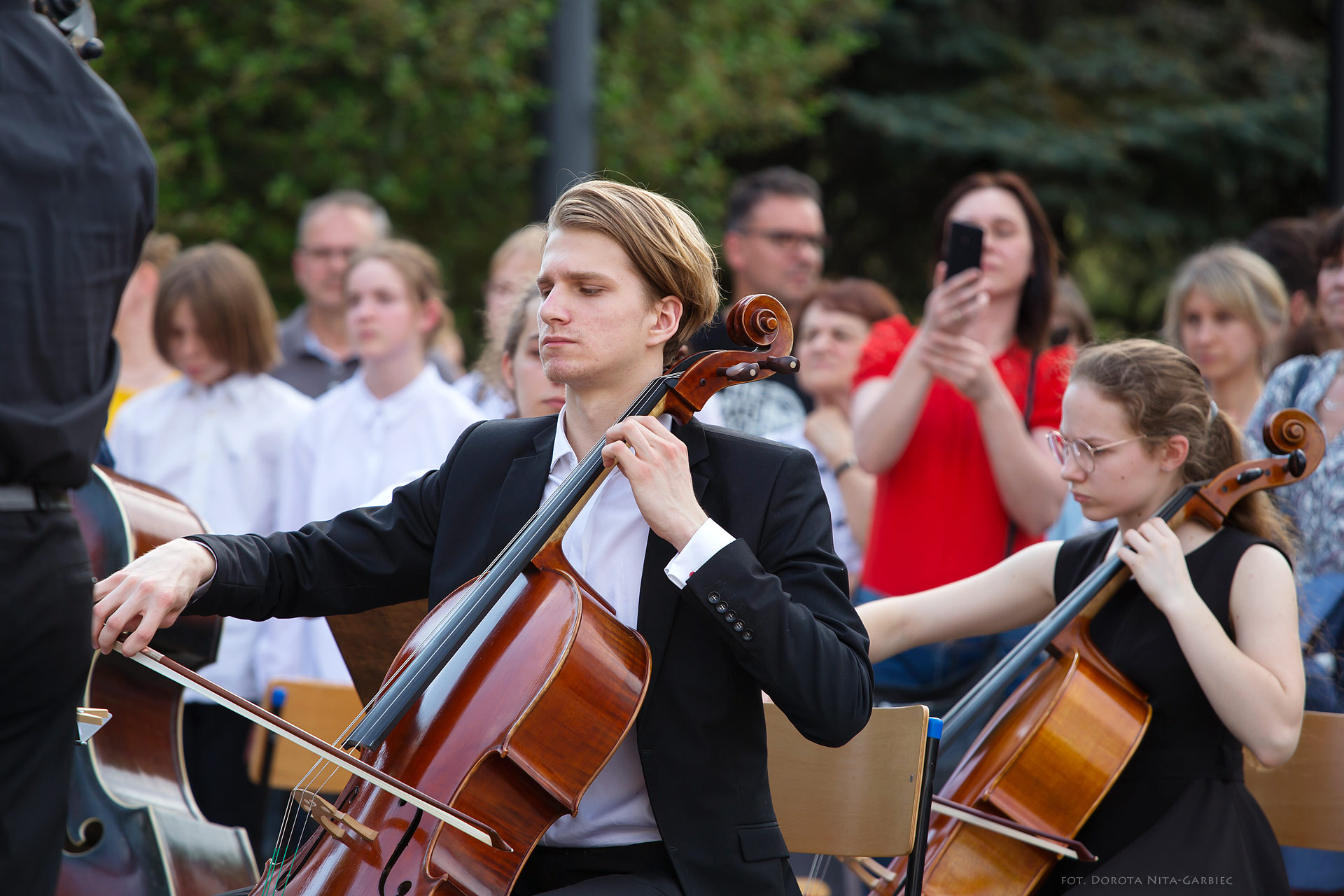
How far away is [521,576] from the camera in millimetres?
2217

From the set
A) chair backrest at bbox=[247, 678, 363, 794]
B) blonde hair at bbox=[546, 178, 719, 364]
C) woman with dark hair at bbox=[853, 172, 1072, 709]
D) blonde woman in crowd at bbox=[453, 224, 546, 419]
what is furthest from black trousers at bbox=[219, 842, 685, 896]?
blonde woman in crowd at bbox=[453, 224, 546, 419]

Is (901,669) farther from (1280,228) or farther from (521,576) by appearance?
(1280,228)

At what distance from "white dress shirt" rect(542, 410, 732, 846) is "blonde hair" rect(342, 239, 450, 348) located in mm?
2397

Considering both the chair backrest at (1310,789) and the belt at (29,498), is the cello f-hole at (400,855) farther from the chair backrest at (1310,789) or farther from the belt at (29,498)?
the chair backrest at (1310,789)

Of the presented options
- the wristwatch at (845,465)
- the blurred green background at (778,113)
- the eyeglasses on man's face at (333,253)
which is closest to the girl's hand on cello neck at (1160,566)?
the wristwatch at (845,465)

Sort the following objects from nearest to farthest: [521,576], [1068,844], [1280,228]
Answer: [521,576] < [1068,844] < [1280,228]

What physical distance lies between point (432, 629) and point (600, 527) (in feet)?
1.11

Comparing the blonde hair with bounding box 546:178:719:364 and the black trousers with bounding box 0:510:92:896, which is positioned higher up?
the blonde hair with bounding box 546:178:719:364

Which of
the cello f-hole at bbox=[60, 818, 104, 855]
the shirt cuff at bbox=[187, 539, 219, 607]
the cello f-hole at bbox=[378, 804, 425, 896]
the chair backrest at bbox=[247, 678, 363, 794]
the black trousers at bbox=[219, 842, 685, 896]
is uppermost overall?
the shirt cuff at bbox=[187, 539, 219, 607]

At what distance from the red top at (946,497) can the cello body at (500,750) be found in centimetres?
179

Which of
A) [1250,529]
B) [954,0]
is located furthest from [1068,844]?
[954,0]

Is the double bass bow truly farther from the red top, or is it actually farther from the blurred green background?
the blurred green background

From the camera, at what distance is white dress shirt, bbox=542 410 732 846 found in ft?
7.06

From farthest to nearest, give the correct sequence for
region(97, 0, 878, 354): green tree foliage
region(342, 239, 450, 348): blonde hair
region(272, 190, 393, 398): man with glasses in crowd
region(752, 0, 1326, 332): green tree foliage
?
region(752, 0, 1326, 332): green tree foliage < region(97, 0, 878, 354): green tree foliage < region(272, 190, 393, 398): man with glasses in crowd < region(342, 239, 450, 348): blonde hair
